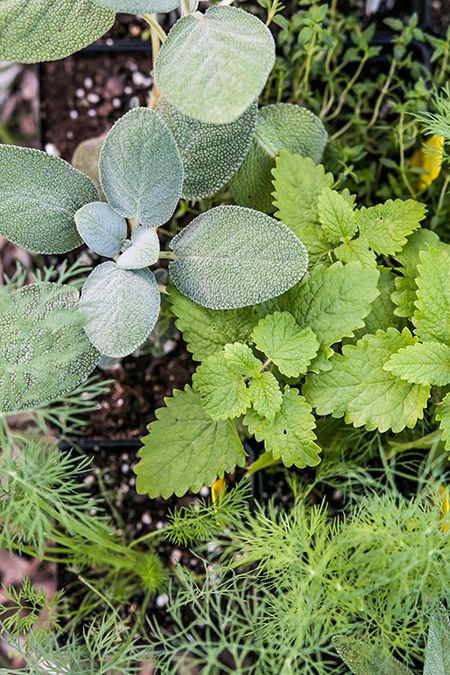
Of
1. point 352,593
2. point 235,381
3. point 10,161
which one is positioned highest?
point 10,161

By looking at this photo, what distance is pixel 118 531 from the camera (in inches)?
39.6

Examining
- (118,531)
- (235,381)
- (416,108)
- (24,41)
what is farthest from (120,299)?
(416,108)

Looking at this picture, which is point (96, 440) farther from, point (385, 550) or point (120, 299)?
point (385, 550)

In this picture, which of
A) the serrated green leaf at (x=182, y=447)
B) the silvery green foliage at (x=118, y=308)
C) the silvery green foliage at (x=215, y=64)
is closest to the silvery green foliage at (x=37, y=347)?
the silvery green foliage at (x=118, y=308)

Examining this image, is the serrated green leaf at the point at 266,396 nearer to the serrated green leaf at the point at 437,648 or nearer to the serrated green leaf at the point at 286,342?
the serrated green leaf at the point at 286,342

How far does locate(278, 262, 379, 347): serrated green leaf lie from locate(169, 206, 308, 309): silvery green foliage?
3cm

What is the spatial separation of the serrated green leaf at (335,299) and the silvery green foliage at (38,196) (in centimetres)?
25

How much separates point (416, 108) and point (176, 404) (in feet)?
1.66

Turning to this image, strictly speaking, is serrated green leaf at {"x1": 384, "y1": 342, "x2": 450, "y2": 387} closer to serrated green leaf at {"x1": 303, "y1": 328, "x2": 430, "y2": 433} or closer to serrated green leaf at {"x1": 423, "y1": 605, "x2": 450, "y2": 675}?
serrated green leaf at {"x1": 303, "y1": 328, "x2": 430, "y2": 433}

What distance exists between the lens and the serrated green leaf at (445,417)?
2.42 feet

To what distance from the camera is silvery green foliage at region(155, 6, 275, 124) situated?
2.13 ft

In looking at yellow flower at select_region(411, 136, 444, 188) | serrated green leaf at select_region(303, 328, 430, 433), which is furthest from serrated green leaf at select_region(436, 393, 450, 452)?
yellow flower at select_region(411, 136, 444, 188)

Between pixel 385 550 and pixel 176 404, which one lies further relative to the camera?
pixel 176 404

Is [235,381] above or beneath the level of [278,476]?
above
